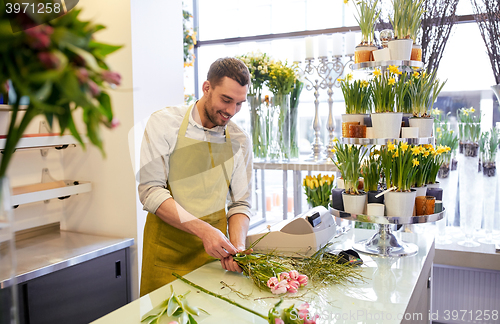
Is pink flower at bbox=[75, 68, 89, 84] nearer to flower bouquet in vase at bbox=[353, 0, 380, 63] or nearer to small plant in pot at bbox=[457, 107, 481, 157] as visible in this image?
flower bouquet in vase at bbox=[353, 0, 380, 63]

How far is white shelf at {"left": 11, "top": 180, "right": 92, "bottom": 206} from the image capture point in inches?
91.0

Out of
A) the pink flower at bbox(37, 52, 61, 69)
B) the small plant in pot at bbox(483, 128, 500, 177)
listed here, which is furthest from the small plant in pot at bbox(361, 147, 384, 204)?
the pink flower at bbox(37, 52, 61, 69)

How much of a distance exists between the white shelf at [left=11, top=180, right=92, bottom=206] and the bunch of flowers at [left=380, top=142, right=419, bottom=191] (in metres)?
1.88

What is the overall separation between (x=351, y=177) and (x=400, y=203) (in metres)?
0.24

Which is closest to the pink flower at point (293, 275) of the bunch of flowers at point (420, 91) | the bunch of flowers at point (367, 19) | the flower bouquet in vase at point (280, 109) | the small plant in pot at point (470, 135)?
the bunch of flowers at point (420, 91)

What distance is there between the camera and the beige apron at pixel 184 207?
196cm

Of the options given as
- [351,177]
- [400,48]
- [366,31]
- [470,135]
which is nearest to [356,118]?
[351,177]

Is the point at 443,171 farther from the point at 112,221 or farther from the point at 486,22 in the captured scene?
the point at 112,221

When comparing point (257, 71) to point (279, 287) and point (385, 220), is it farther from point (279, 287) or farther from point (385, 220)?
point (279, 287)

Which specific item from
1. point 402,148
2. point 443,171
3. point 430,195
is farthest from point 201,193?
point 443,171

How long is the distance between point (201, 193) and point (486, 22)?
95.0 inches

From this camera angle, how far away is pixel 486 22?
2.94m

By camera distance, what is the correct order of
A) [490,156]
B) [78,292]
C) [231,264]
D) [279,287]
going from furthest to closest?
[490,156] < [78,292] < [231,264] < [279,287]

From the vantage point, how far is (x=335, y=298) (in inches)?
53.6
